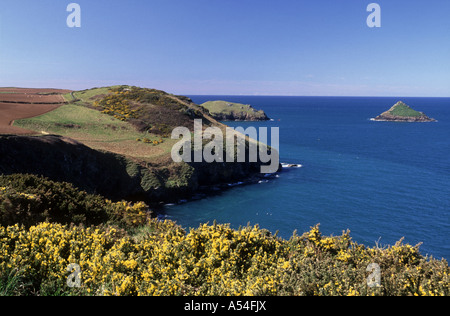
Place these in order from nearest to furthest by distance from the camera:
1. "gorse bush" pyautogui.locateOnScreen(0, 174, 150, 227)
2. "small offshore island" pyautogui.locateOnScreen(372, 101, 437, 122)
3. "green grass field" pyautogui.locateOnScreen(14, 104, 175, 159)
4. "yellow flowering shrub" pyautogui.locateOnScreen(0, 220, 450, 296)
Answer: "yellow flowering shrub" pyautogui.locateOnScreen(0, 220, 450, 296) < "gorse bush" pyautogui.locateOnScreen(0, 174, 150, 227) < "green grass field" pyautogui.locateOnScreen(14, 104, 175, 159) < "small offshore island" pyautogui.locateOnScreen(372, 101, 437, 122)

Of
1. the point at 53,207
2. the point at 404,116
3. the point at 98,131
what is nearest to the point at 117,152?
the point at 98,131

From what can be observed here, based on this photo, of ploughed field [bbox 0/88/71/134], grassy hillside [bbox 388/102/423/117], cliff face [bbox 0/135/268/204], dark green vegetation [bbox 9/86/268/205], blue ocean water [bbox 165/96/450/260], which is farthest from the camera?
grassy hillside [bbox 388/102/423/117]

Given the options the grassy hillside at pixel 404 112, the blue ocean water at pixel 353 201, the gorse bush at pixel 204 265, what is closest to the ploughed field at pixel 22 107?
the blue ocean water at pixel 353 201

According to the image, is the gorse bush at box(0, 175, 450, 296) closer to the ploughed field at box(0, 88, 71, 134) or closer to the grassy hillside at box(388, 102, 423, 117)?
the ploughed field at box(0, 88, 71, 134)

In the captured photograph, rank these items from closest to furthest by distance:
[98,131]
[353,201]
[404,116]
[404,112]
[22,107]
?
[353,201], [98,131], [22,107], [404,116], [404,112]

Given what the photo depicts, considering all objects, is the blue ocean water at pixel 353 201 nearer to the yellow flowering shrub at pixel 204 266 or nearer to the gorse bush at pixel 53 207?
the gorse bush at pixel 53 207

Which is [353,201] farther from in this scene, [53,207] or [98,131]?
[98,131]

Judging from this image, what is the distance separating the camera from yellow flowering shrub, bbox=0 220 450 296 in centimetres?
724

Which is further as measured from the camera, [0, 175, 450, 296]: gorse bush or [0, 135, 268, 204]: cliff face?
[0, 135, 268, 204]: cliff face

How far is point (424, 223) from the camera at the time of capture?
40.3 meters

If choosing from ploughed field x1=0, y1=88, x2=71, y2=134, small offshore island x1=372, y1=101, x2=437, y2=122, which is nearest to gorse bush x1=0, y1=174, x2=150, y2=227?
ploughed field x1=0, y1=88, x2=71, y2=134

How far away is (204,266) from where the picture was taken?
859 cm

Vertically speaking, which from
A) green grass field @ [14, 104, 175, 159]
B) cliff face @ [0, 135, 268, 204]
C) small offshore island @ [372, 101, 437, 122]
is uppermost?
small offshore island @ [372, 101, 437, 122]

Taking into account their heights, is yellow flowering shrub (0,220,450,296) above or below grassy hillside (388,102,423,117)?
below
